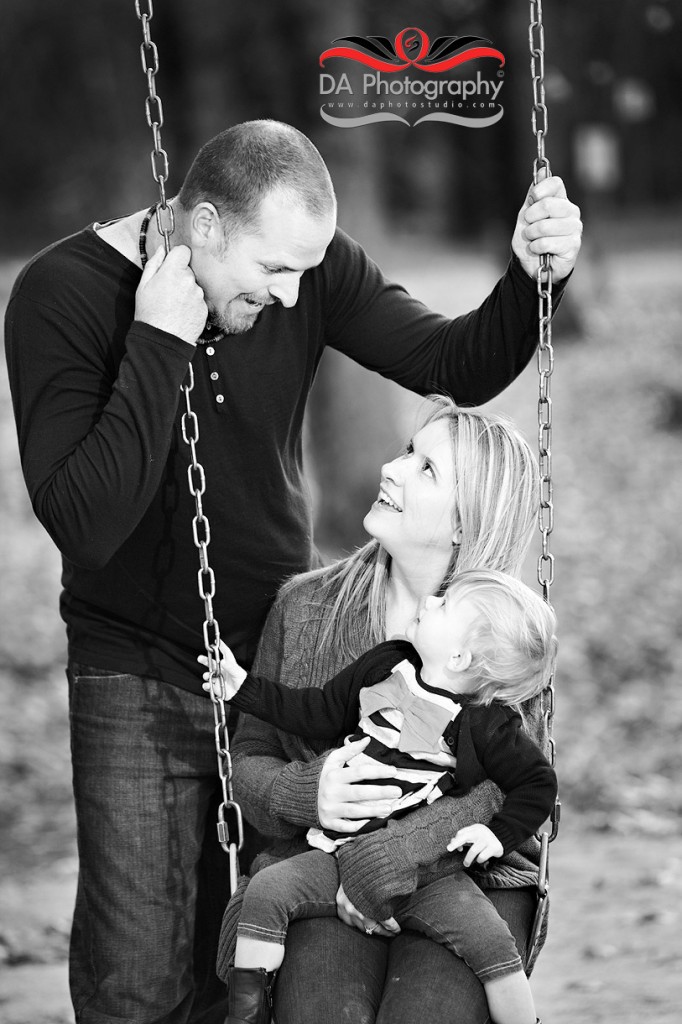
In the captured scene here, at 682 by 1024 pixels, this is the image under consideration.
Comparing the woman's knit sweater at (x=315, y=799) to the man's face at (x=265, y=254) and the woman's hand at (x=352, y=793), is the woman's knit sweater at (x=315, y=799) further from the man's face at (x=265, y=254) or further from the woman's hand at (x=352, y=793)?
the man's face at (x=265, y=254)

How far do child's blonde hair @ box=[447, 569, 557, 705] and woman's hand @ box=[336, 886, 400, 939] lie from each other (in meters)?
0.50

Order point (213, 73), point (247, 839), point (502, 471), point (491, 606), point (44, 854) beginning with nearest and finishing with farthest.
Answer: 1. point (491, 606)
2. point (502, 471)
3. point (247, 839)
4. point (44, 854)
5. point (213, 73)

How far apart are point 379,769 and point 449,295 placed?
16510mm

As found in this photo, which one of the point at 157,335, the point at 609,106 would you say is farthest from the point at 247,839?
the point at 609,106

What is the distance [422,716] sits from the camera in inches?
104

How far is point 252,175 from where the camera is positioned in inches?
110

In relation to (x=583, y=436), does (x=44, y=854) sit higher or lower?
lower

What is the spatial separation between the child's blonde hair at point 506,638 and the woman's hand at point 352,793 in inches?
10.4

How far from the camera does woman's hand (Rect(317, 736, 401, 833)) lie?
8.68 ft

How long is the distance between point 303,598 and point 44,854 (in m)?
3.07

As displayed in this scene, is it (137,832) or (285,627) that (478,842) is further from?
(137,832)

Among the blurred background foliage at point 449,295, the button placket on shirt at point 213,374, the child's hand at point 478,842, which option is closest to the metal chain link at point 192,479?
the button placket on shirt at point 213,374

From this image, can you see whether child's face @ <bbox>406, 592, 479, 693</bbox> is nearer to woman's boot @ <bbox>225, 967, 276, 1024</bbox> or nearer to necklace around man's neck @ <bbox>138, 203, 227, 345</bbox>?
woman's boot @ <bbox>225, 967, 276, 1024</bbox>

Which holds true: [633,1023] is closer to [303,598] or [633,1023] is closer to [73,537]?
[303,598]
